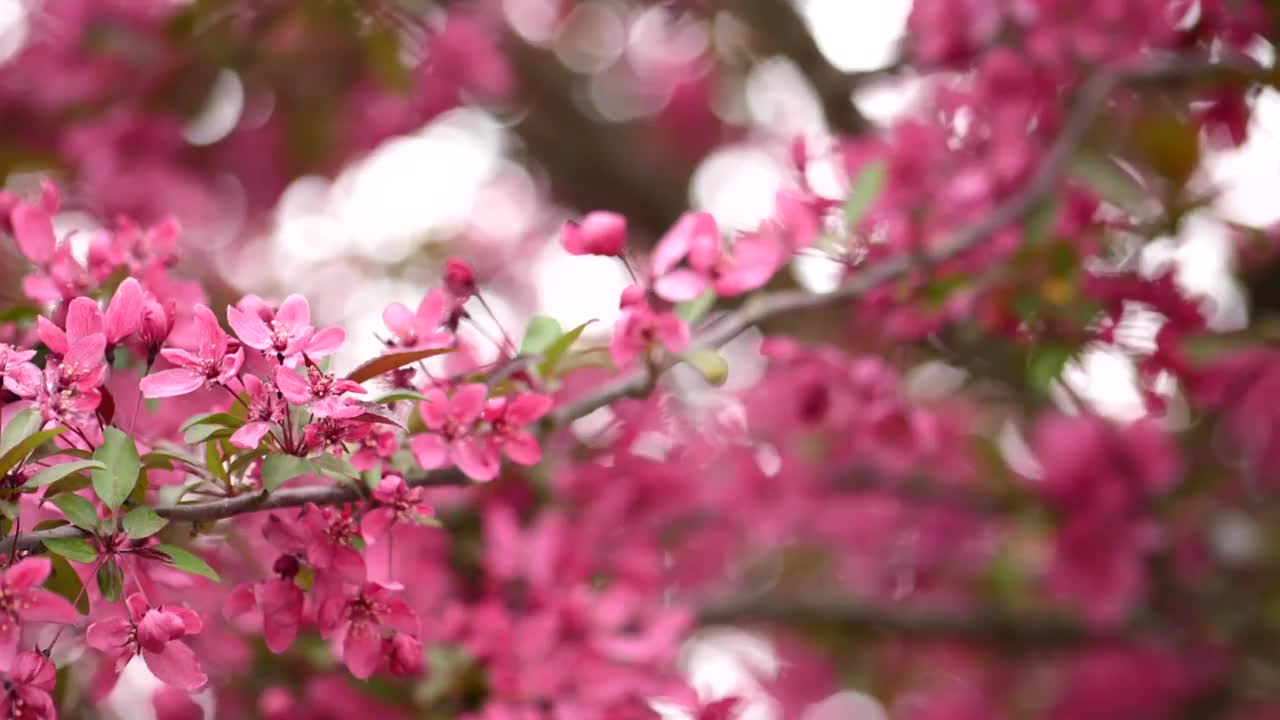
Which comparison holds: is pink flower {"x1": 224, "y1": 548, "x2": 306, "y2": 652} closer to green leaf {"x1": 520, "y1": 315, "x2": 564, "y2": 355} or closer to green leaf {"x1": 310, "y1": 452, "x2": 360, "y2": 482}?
green leaf {"x1": 310, "y1": 452, "x2": 360, "y2": 482}

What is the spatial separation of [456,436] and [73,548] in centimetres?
24

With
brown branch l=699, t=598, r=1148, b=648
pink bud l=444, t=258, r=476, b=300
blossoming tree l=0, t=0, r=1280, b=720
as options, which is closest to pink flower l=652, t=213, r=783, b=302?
blossoming tree l=0, t=0, r=1280, b=720

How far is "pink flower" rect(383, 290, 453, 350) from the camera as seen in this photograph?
818 millimetres

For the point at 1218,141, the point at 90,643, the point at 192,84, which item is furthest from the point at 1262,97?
the point at 192,84

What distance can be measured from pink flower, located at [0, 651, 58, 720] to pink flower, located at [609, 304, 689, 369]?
0.42 meters

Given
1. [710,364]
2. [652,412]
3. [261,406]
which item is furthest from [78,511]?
[652,412]

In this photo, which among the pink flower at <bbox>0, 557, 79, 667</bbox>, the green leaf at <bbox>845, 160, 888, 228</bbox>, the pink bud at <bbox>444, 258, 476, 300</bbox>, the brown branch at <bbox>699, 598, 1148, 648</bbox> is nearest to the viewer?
the pink flower at <bbox>0, 557, 79, 667</bbox>

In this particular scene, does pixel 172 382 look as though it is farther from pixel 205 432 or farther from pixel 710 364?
pixel 710 364

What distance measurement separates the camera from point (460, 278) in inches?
34.4

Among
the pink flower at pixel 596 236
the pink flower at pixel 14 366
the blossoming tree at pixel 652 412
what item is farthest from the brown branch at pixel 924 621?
the pink flower at pixel 14 366

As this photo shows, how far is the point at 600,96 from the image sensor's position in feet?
8.80

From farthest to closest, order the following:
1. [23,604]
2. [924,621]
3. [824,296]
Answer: [924,621] < [824,296] < [23,604]

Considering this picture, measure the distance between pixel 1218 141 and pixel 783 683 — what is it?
131cm


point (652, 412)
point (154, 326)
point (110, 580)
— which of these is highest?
point (154, 326)
